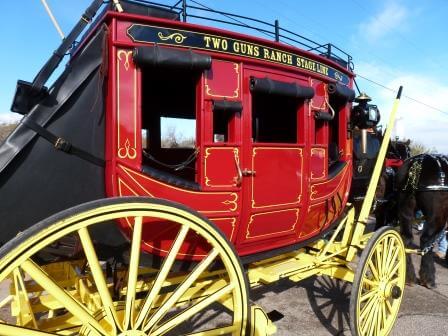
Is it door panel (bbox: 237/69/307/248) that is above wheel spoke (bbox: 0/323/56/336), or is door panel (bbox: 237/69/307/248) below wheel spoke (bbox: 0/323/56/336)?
above

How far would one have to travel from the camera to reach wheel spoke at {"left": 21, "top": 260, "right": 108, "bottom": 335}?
1.48 metres

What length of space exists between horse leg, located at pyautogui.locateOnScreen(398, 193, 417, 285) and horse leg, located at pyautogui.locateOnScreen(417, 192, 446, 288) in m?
0.11

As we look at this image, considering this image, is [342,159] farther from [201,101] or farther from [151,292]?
[151,292]

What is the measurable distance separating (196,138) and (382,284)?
1.93 meters

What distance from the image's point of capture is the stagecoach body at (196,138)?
2.02 metres

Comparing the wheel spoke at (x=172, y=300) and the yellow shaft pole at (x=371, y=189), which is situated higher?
the yellow shaft pole at (x=371, y=189)

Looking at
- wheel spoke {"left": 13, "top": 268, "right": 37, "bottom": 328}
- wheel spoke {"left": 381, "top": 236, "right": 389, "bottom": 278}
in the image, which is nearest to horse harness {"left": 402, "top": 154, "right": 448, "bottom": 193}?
wheel spoke {"left": 381, "top": 236, "right": 389, "bottom": 278}

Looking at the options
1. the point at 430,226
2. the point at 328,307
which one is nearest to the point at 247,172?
the point at 328,307

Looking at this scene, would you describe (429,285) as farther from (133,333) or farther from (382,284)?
(133,333)

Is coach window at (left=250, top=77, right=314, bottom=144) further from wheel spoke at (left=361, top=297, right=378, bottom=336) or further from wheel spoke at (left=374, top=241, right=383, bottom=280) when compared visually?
wheel spoke at (left=361, top=297, right=378, bottom=336)

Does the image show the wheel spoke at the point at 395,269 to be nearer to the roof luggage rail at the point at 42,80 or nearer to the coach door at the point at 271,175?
the coach door at the point at 271,175

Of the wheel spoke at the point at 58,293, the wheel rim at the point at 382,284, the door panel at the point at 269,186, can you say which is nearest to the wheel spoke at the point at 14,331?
the wheel spoke at the point at 58,293

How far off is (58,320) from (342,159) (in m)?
2.58

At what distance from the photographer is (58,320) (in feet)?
7.43
